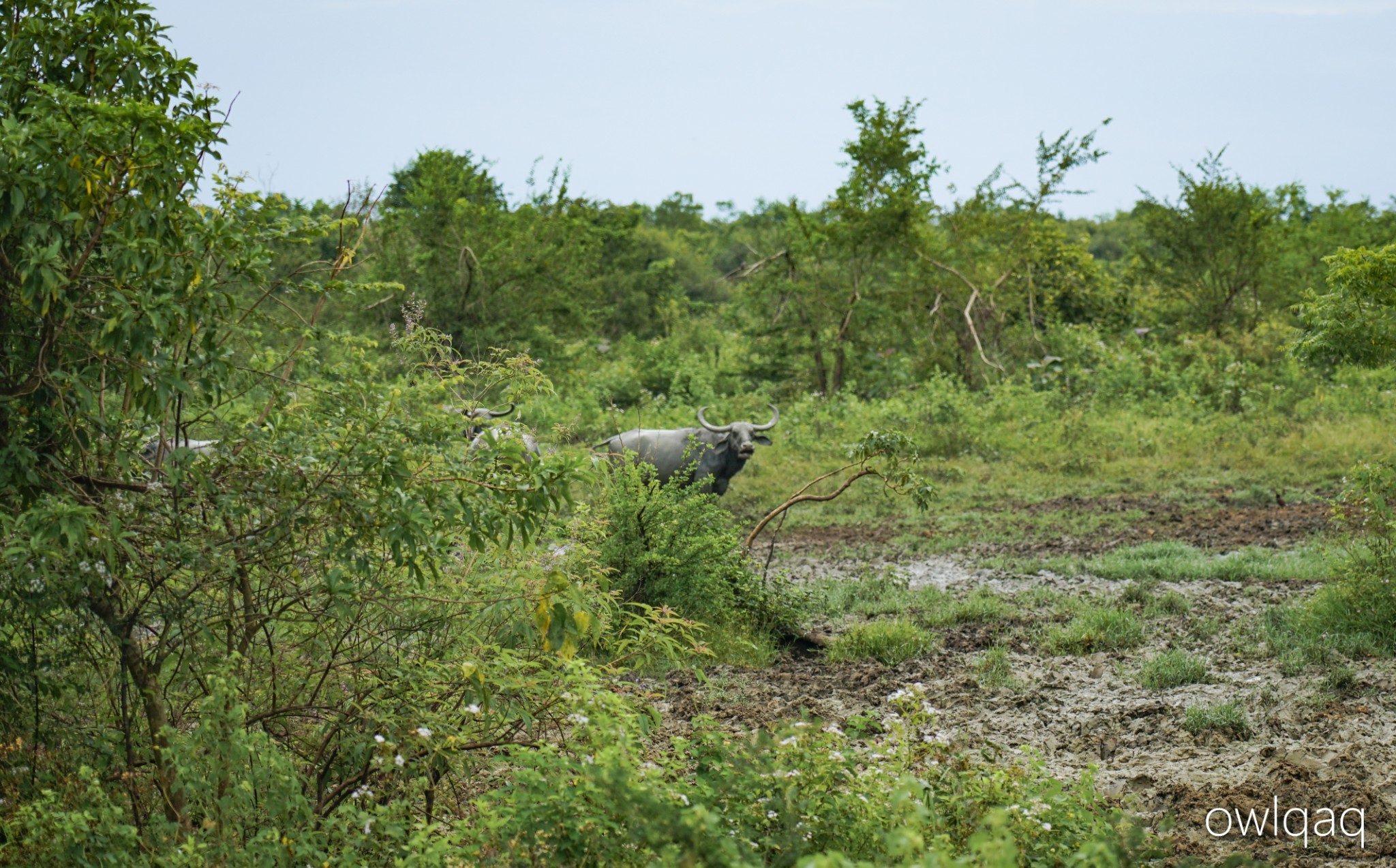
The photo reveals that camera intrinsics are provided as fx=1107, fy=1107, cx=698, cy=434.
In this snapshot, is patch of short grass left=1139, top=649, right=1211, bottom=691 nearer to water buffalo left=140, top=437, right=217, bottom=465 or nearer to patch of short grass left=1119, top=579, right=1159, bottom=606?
patch of short grass left=1119, top=579, right=1159, bottom=606

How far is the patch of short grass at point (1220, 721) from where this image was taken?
4.78 metres

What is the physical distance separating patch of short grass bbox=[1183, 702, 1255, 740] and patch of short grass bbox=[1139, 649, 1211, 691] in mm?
453

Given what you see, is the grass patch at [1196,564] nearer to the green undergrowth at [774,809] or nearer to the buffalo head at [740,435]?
the buffalo head at [740,435]

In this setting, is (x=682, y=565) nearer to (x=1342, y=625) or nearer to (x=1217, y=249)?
(x=1342, y=625)

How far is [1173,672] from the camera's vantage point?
5.50 meters

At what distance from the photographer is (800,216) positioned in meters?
17.8

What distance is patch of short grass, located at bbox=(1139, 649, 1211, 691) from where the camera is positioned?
5461 mm

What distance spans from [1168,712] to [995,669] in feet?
2.99

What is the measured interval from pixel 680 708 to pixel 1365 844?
2776mm

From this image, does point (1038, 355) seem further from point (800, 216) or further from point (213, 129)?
point (213, 129)

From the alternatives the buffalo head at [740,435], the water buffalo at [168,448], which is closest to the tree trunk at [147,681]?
the water buffalo at [168,448]

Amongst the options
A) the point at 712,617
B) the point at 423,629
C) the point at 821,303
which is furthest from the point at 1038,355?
the point at 423,629

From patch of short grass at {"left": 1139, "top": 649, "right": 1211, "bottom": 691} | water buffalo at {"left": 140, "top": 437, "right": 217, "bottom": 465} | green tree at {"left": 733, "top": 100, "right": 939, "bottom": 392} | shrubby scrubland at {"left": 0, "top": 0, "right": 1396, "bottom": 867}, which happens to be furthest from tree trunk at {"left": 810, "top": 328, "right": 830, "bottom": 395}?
water buffalo at {"left": 140, "top": 437, "right": 217, "bottom": 465}

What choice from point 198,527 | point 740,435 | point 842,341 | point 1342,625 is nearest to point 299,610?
A: point 198,527
